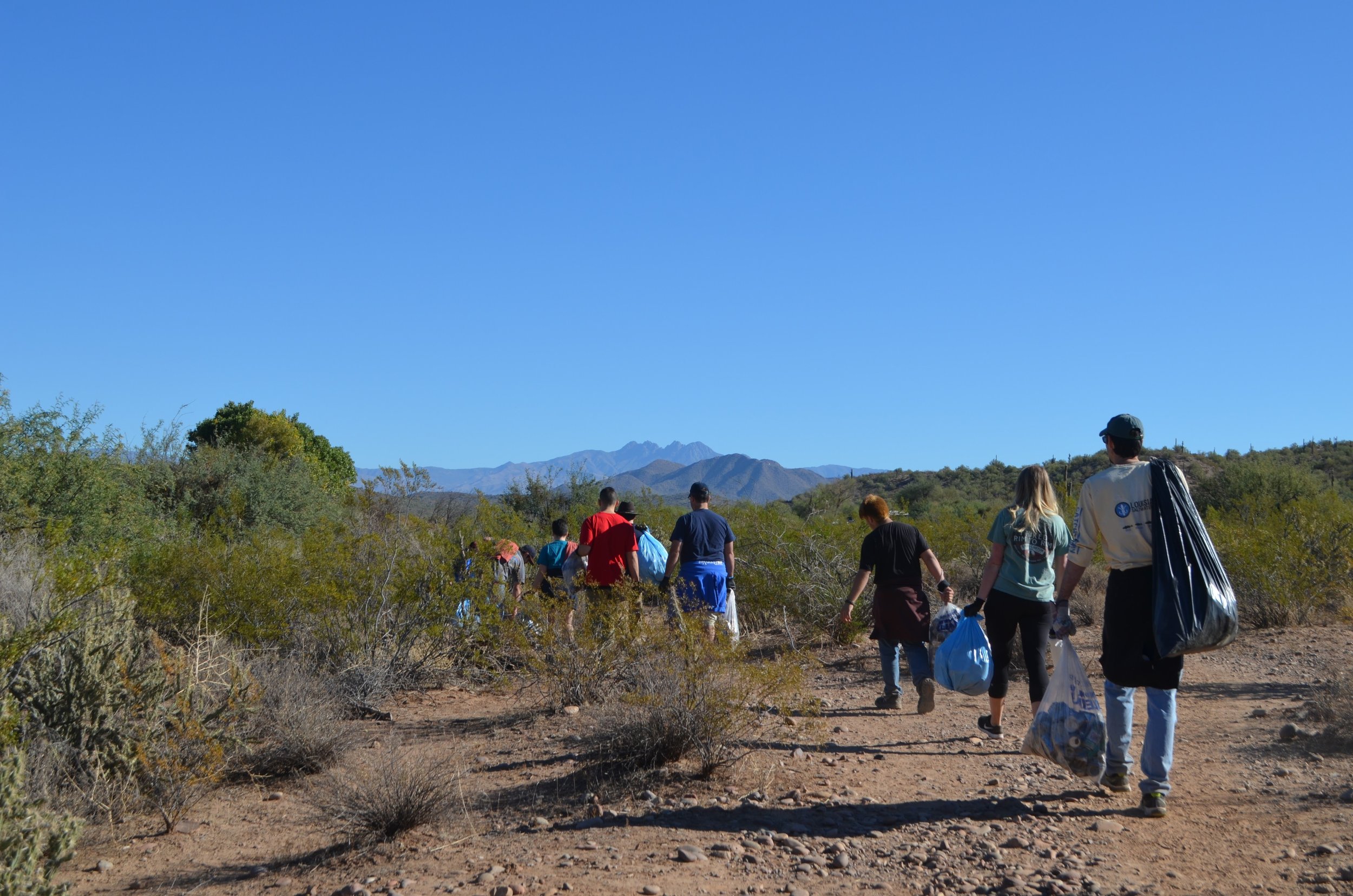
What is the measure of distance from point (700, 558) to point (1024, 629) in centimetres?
279

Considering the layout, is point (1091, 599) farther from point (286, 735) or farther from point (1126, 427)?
point (286, 735)

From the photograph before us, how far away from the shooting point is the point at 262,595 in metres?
8.51

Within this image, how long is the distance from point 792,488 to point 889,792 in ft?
608

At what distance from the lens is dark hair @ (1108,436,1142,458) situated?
5359 millimetres

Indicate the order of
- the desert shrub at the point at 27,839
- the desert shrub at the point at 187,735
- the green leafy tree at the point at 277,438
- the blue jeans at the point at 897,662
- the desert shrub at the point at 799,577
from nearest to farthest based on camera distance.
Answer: the desert shrub at the point at 27,839
the desert shrub at the point at 187,735
the blue jeans at the point at 897,662
the desert shrub at the point at 799,577
the green leafy tree at the point at 277,438

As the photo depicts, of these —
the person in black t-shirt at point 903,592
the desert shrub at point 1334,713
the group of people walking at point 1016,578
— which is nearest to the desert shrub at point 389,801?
the group of people walking at point 1016,578

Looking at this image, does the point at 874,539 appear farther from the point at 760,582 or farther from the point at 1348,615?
the point at 1348,615

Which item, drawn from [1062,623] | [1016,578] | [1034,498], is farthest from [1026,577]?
[1062,623]

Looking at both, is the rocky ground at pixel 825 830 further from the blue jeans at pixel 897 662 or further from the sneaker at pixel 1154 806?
the blue jeans at pixel 897 662

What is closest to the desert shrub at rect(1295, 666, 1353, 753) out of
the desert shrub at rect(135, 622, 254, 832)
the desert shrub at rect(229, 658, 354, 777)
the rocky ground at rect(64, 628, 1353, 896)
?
the rocky ground at rect(64, 628, 1353, 896)

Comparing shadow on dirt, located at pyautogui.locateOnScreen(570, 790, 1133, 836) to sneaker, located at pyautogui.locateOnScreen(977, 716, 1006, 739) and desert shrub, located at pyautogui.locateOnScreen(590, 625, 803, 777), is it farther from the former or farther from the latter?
sneaker, located at pyautogui.locateOnScreen(977, 716, 1006, 739)

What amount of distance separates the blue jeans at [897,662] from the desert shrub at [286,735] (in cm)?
397

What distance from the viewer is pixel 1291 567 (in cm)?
1088

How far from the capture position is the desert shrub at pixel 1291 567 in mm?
10781
